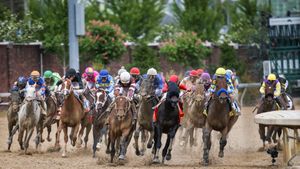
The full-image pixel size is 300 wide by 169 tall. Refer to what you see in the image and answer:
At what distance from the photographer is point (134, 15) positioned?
4738 centimetres

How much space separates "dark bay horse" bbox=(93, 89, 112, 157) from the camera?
2047 centimetres

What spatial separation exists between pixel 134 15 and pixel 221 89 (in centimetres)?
2910

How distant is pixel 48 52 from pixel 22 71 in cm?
163

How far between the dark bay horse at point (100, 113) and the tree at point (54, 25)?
1858 cm

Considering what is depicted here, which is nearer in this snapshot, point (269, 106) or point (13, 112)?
point (269, 106)

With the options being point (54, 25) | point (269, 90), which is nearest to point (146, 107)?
point (269, 90)

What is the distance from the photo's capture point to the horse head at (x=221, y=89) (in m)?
18.6

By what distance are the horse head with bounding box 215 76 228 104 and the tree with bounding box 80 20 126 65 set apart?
69.0ft

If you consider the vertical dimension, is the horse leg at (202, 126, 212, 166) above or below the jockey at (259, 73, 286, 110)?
below

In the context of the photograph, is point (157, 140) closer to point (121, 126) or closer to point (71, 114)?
point (121, 126)

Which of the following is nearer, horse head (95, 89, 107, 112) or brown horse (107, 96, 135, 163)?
brown horse (107, 96, 135, 163)

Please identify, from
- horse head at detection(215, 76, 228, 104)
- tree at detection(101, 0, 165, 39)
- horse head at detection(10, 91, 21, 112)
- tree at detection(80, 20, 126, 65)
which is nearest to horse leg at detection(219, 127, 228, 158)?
horse head at detection(215, 76, 228, 104)

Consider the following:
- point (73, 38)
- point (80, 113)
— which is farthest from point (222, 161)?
point (73, 38)

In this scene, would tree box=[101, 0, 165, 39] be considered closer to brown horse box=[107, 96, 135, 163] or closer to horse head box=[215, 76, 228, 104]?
brown horse box=[107, 96, 135, 163]
